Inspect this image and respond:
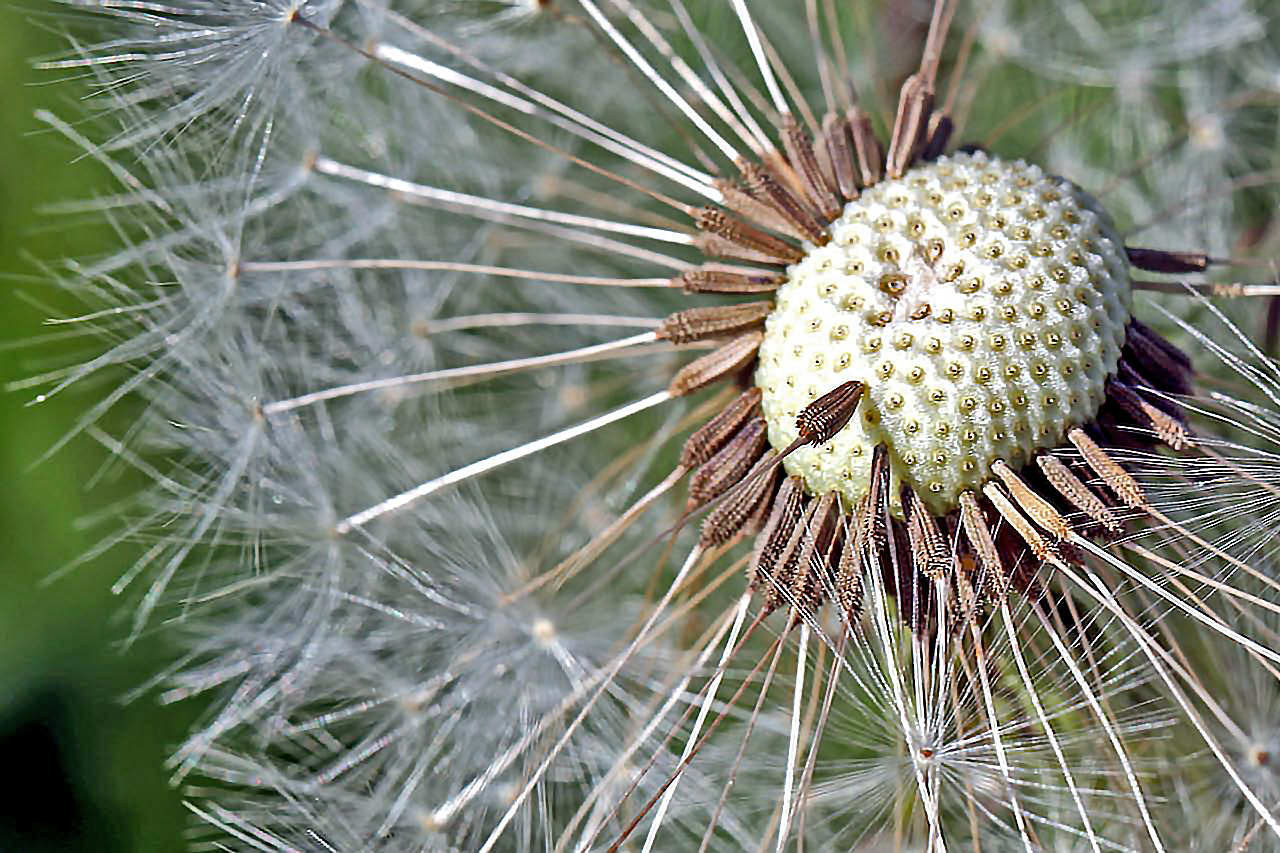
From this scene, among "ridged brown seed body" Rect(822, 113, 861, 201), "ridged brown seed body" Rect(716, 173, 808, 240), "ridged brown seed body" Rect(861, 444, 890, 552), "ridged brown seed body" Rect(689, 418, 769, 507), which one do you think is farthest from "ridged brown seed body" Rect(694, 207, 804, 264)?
"ridged brown seed body" Rect(861, 444, 890, 552)

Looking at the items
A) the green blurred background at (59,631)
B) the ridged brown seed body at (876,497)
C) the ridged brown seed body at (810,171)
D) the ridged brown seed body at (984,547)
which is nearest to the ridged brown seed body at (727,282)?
the ridged brown seed body at (810,171)

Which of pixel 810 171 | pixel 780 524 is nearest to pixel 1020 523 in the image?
pixel 780 524

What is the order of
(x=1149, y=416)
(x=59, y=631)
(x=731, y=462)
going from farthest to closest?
1. (x=59, y=631)
2. (x=731, y=462)
3. (x=1149, y=416)

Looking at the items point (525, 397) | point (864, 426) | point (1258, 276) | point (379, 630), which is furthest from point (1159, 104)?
point (379, 630)

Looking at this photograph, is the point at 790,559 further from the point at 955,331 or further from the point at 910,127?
the point at 910,127

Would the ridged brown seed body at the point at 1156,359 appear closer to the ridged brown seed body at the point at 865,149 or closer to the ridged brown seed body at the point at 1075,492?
the ridged brown seed body at the point at 1075,492
